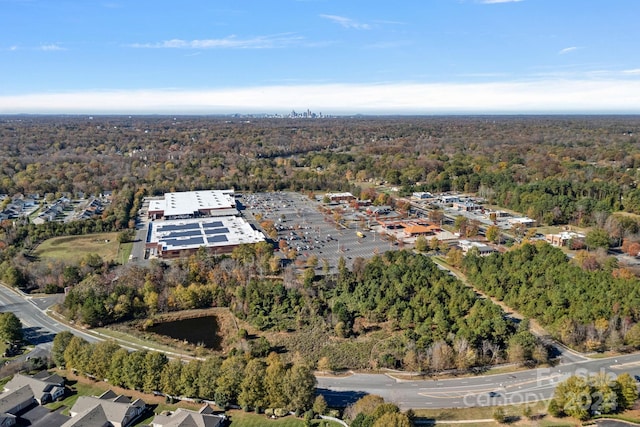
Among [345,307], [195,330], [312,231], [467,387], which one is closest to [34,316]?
[195,330]

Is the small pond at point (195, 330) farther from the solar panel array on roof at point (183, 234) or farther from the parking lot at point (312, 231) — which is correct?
the solar panel array on roof at point (183, 234)

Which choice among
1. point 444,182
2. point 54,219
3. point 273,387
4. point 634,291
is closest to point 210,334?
point 273,387

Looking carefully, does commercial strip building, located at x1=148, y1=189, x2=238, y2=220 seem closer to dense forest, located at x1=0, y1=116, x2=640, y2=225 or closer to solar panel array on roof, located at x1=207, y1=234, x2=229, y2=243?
dense forest, located at x1=0, y1=116, x2=640, y2=225

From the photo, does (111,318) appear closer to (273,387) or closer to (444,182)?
(273,387)

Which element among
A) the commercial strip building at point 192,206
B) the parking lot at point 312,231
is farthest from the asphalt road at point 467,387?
the commercial strip building at point 192,206

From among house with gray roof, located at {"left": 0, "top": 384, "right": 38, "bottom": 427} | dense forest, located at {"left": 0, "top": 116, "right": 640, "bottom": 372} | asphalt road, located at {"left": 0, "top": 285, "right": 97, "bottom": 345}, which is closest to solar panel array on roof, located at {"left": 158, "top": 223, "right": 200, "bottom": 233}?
dense forest, located at {"left": 0, "top": 116, "right": 640, "bottom": 372}
